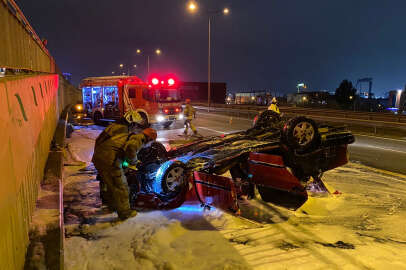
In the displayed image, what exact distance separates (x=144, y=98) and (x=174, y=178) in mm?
11903

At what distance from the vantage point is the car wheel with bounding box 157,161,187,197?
178 inches

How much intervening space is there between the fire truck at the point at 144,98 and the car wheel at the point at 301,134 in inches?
434

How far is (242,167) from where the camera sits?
5.27m

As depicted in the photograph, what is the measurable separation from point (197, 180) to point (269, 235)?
1274 mm

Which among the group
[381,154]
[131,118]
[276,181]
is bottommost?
[381,154]

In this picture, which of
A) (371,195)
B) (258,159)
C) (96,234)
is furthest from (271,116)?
(96,234)

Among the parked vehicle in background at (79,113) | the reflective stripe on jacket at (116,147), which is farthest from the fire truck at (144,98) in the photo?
the reflective stripe on jacket at (116,147)

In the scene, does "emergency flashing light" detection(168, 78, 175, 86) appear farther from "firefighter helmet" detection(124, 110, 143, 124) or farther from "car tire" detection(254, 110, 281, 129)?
"firefighter helmet" detection(124, 110, 143, 124)

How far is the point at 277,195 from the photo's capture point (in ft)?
16.2

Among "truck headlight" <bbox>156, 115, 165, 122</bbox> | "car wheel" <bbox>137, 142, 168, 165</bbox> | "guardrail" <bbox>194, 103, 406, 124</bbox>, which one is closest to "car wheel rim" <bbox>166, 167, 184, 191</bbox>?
"car wheel" <bbox>137, 142, 168, 165</bbox>

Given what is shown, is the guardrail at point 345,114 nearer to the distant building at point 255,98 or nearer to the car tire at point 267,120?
the car tire at point 267,120

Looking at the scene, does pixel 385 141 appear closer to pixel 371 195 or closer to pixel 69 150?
pixel 371 195

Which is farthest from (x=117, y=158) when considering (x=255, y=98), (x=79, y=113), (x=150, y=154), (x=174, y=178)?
(x=255, y=98)

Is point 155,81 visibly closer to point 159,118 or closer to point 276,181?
point 159,118
